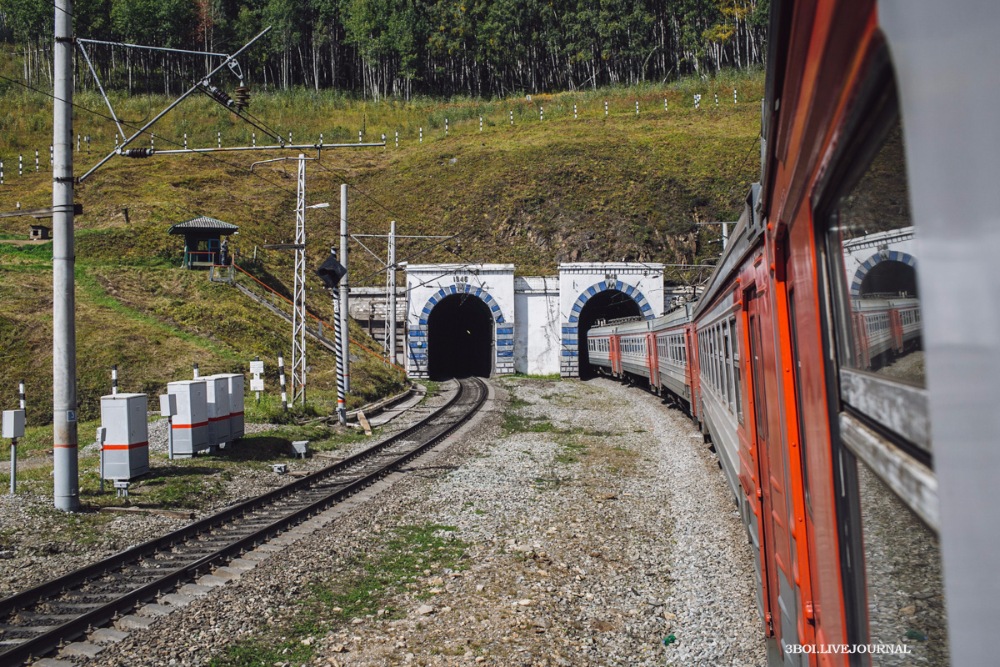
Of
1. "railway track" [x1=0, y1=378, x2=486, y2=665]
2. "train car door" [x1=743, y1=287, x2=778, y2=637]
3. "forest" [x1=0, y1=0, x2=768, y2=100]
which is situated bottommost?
"railway track" [x1=0, y1=378, x2=486, y2=665]

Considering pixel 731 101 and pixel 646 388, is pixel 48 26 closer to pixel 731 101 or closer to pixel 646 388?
pixel 731 101

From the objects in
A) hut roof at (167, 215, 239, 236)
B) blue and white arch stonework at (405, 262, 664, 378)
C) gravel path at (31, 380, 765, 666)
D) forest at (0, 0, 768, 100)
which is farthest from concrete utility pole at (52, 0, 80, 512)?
forest at (0, 0, 768, 100)

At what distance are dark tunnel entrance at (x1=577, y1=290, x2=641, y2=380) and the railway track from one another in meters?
31.6

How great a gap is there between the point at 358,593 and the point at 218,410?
817cm

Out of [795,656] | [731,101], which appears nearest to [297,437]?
[795,656]

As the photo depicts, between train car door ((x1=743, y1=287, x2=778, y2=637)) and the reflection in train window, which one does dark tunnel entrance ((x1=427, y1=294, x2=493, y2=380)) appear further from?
the reflection in train window

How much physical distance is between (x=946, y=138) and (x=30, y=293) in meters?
30.5

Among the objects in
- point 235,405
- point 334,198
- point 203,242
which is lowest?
point 235,405

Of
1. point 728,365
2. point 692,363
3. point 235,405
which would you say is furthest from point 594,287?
point 728,365

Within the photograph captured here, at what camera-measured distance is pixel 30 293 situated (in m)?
26.4

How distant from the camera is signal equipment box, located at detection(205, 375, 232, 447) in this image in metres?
14.2

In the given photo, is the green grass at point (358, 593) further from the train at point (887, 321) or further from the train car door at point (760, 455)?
the train at point (887, 321)

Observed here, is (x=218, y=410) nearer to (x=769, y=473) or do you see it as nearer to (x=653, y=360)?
(x=769, y=473)

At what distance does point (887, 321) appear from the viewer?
1554 mm
